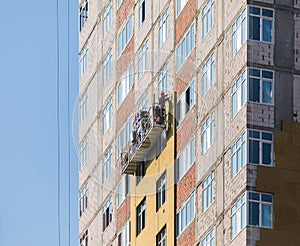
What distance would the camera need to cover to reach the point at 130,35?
117 meters

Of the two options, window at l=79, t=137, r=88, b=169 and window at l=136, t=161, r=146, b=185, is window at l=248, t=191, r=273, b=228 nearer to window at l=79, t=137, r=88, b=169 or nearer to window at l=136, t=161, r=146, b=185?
window at l=136, t=161, r=146, b=185

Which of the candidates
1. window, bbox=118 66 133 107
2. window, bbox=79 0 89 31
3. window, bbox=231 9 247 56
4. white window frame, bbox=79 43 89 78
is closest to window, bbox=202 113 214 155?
window, bbox=231 9 247 56

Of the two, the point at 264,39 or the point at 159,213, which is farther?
the point at 159,213

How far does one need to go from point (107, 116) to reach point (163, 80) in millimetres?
10251

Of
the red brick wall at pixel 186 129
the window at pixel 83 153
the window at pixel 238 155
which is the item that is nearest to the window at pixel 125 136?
the red brick wall at pixel 186 129

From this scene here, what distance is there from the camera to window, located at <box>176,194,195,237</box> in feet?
340

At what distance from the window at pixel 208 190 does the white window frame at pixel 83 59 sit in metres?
25.5

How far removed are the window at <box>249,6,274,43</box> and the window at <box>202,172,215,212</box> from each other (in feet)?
22.5

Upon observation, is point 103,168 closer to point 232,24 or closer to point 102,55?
point 102,55

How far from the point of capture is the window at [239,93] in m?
99.1

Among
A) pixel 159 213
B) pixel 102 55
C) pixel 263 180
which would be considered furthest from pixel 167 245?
pixel 102 55

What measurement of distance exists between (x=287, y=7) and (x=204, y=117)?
6.89 meters

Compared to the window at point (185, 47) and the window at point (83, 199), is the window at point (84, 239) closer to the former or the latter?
the window at point (83, 199)

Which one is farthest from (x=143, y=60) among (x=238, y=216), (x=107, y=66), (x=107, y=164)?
(x=238, y=216)
